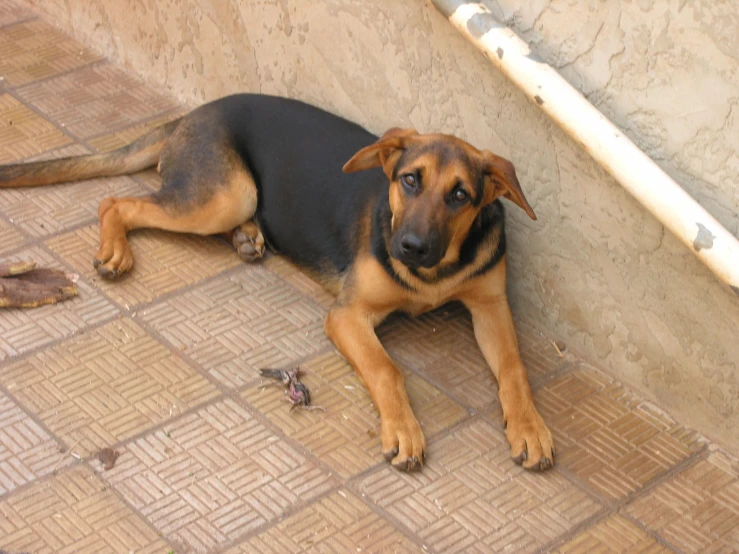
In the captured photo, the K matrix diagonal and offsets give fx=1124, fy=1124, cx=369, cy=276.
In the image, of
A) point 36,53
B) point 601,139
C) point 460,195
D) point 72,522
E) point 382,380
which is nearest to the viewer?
point 72,522

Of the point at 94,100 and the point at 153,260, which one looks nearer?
the point at 153,260

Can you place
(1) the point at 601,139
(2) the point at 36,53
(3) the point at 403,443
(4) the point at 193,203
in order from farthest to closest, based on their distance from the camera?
1. (2) the point at 36,53
2. (4) the point at 193,203
3. (3) the point at 403,443
4. (1) the point at 601,139

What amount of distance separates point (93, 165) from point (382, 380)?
2337mm

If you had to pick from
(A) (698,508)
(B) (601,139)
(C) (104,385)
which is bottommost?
(C) (104,385)

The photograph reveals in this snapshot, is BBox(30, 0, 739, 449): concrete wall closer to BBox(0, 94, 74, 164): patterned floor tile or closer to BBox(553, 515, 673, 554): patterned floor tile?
BBox(553, 515, 673, 554): patterned floor tile

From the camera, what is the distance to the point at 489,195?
16.1 feet

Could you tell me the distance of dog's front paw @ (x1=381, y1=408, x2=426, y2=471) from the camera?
4.60 metres

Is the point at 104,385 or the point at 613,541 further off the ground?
the point at 613,541

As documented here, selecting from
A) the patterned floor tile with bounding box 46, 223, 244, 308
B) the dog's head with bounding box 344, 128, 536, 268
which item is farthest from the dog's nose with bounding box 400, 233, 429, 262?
the patterned floor tile with bounding box 46, 223, 244, 308

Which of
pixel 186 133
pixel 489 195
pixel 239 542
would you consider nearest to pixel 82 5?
pixel 186 133

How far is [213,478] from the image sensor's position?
178 inches

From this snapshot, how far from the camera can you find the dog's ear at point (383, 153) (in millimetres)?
4902

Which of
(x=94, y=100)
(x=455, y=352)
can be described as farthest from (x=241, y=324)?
(x=94, y=100)

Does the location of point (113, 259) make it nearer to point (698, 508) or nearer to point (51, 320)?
point (51, 320)
